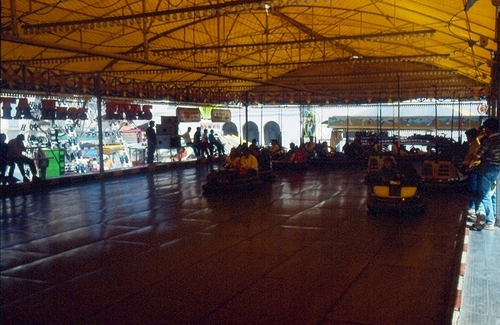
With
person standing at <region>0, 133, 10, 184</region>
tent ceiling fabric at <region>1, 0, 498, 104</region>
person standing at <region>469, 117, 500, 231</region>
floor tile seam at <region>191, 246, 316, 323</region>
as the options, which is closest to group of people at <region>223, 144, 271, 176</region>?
tent ceiling fabric at <region>1, 0, 498, 104</region>

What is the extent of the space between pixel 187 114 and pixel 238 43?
145 inches

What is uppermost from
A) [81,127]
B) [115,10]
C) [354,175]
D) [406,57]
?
[115,10]

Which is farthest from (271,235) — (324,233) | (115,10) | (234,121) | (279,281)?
(234,121)

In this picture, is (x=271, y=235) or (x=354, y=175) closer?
(x=271, y=235)

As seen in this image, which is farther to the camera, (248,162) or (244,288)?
(248,162)

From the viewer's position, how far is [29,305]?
3.80 m

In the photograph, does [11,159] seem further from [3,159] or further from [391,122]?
[391,122]

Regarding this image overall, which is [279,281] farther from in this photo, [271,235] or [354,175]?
[354,175]

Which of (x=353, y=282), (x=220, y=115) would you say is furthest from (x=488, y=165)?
(x=220, y=115)

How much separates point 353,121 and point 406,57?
1736 centimetres

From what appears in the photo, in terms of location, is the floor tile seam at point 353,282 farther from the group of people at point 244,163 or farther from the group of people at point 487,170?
the group of people at point 244,163

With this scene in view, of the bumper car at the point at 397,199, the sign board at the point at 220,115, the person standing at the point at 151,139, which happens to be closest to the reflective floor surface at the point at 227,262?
the bumper car at the point at 397,199

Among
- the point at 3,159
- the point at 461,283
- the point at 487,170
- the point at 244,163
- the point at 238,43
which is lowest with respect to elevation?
the point at 461,283

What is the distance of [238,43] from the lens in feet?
53.6
